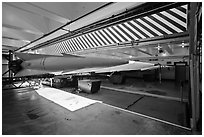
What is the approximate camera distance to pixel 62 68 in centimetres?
177

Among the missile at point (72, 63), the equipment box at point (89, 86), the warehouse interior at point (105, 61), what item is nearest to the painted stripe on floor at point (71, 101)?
the warehouse interior at point (105, 61)

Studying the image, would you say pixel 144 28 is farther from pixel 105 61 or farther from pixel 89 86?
pixel 89 86

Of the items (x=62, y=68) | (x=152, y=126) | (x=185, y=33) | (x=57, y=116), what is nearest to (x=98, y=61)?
(x=62, y=68)

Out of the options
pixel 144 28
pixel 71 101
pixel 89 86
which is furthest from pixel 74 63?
pixel 89 86

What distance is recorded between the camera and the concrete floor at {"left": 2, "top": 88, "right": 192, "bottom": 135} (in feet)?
7.35

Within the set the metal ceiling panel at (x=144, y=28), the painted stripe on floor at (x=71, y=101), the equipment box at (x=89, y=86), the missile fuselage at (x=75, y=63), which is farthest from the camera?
the equipment box at (x=89, y=86)

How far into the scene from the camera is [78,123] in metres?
2.56

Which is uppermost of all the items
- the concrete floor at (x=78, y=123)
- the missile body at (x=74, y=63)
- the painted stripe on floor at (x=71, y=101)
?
the missile body at (x=74, y=63)

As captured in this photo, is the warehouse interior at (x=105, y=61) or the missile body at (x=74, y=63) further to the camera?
the warehouse interior at (x=105, y=61)

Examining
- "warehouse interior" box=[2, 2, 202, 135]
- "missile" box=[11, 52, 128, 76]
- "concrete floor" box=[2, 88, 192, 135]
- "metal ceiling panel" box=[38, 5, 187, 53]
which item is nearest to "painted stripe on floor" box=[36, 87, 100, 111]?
"warehouse interior" box=[2, 2, 202, 135]

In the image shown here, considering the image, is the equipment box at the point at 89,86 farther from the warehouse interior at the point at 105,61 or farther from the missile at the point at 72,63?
the missile at the point at 72,63

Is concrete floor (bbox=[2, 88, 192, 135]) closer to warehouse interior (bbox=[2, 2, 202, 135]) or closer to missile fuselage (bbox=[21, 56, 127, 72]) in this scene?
warehouse interior (bbox=[2, 2, 202, 135])

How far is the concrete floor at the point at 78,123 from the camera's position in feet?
7.35

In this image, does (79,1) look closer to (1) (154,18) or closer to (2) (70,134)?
(1) (154,18)
